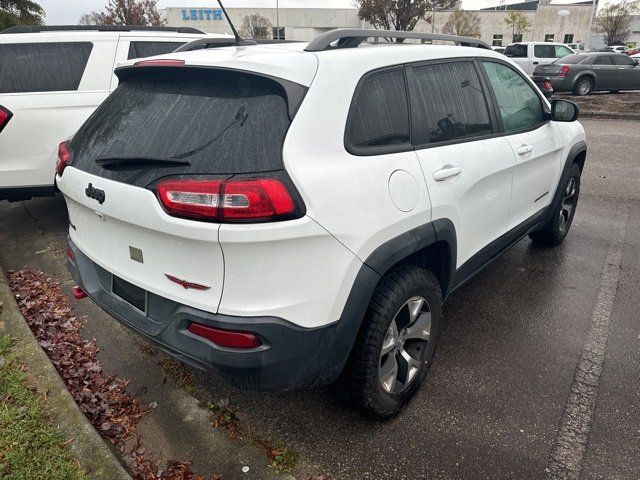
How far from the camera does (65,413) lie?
7.85 ft

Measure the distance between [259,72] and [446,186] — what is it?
3.69ft

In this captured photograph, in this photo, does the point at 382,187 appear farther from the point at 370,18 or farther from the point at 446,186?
the point at 370,18

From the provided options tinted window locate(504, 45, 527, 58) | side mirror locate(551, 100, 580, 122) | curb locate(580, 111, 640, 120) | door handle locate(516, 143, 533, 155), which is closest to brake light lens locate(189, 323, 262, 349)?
door handle locate(516, 143, 533, 155)

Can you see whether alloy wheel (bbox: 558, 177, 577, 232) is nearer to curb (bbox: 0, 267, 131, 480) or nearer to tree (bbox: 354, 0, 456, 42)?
curb (bbox: 0, 267, 131, 480)

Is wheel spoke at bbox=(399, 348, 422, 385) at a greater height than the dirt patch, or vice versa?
wheel spoke at bbox=(399, 348, 422, 385)

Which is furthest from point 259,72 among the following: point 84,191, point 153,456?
point 153,456

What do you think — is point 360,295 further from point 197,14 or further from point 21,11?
point 197,14

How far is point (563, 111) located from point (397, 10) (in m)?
35.5

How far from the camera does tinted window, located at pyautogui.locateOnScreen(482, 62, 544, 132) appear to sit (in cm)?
325

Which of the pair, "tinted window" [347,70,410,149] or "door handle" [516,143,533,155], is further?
"door handle" [516,143,533,155]

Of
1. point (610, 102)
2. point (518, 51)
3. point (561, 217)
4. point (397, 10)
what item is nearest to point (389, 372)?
point (561, 217)

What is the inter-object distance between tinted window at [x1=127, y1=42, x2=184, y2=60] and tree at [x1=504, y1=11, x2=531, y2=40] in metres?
52.4

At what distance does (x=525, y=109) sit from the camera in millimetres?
3596

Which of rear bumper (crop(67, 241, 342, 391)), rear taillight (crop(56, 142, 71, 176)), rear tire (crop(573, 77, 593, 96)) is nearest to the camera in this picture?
rear bumper (crop(67, 241, 342, 391))
